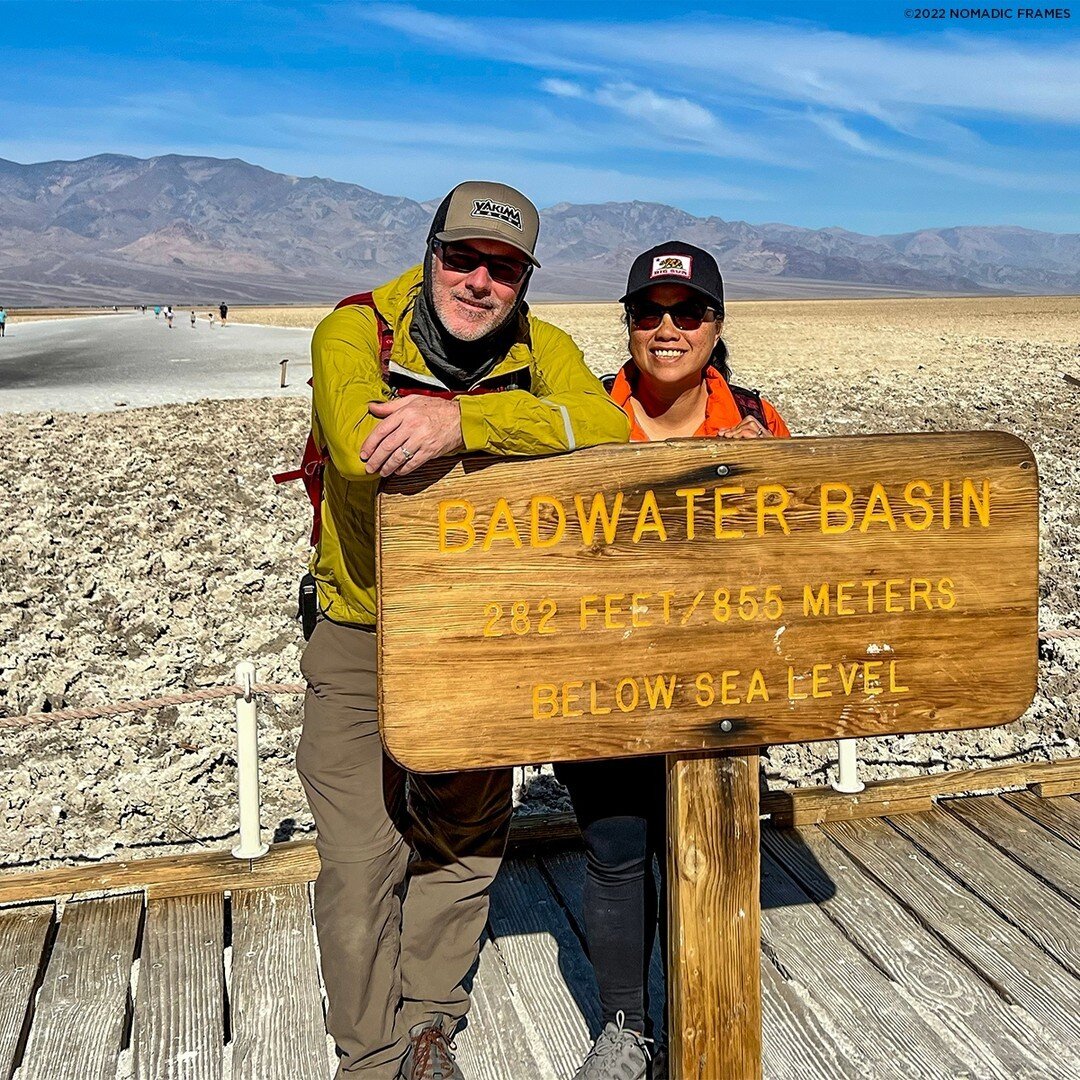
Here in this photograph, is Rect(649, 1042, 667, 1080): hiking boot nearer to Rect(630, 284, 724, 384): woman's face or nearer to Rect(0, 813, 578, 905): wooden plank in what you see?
Rect(0, 813, 578, 905): wooden plank

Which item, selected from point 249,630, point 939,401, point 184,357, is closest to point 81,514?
point 249,630

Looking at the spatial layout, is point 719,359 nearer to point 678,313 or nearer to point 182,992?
point 678,313

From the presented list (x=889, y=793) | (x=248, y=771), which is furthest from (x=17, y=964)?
(x=889, y=793)

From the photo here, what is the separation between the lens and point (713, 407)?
2988 mm

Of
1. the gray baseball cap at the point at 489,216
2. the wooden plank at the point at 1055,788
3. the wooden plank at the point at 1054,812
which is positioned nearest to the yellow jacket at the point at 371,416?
the gray baseball cap at the point at 489,216

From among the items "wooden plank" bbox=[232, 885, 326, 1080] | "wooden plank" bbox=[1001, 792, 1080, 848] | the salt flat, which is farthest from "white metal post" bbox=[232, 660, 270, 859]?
the salt flat

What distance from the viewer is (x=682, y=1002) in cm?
254

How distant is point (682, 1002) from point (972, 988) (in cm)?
131

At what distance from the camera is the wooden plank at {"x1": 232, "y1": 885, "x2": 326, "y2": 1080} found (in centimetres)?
311

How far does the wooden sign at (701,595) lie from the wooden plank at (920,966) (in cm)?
118

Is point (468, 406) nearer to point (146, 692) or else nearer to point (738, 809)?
point (738, 809)

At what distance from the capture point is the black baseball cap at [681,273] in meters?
2.79

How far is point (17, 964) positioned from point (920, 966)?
2.71 metres

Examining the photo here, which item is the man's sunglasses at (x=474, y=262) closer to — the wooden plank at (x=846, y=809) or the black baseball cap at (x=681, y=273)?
the black baseball cap at (x=681, y=273)
